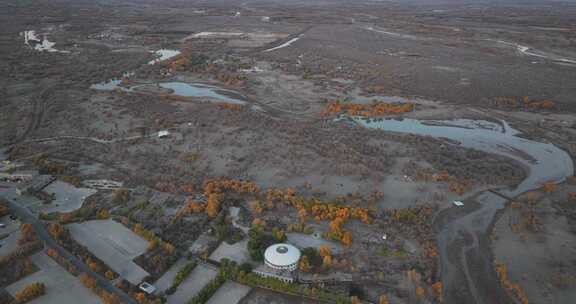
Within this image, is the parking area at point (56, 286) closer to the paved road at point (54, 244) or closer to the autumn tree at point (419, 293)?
the paved road at point (54, 244)

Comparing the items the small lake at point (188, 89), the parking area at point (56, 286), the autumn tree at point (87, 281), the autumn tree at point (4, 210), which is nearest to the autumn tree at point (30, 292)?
the parking area at point (56, 286)

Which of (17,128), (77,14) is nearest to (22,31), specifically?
(77,14)

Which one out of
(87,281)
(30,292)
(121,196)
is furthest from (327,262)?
(121,196)

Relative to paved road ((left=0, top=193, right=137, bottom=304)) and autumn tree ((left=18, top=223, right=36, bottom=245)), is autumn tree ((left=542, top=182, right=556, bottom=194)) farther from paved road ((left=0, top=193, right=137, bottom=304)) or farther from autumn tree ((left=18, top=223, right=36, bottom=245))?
autumn tree ((left=18, top=223, right=36, bottom=245))

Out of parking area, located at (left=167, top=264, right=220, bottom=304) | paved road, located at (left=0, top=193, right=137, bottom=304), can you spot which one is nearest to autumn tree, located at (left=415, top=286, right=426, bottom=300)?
parking area, located at (left=167, top=264, right=220, bottom=304)

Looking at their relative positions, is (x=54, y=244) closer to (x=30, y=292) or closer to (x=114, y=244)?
(x=114, y=244)

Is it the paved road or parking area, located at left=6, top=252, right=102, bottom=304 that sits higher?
the paved road
